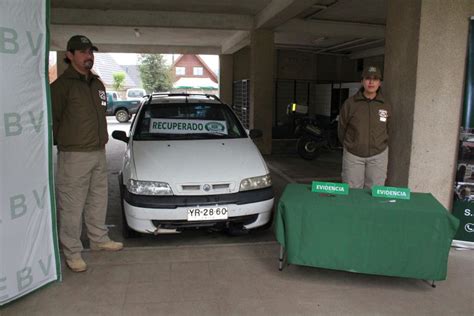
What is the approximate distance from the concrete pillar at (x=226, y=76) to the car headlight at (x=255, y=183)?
13.1 meters

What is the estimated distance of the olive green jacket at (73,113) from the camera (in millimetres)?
3412

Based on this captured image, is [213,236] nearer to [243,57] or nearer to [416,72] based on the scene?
[416,72]

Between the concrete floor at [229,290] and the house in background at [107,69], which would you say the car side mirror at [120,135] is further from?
the house in background at [107,69]

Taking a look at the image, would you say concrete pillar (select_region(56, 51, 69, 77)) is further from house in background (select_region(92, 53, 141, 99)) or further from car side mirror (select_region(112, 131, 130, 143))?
house in background (select_region(92, 53, 141, 99))

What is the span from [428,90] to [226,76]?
13493 millimetres

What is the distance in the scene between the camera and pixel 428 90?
396cm

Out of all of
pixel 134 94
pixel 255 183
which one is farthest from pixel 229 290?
pixel 134 94

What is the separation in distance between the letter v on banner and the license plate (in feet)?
3.75

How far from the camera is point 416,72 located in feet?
12.9

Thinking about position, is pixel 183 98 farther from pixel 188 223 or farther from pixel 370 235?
pixel 370 235

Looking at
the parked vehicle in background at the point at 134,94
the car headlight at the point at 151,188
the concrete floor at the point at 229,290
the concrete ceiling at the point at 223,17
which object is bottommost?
the concrete floor at the point at 229,290

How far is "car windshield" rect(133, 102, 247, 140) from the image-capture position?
469cm

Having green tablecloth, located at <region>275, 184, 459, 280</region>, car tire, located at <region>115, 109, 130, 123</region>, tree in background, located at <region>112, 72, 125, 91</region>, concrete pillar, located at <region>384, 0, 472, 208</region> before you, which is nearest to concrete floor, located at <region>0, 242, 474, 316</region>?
green tablecloth, located at <region>275, 184, 459, 280</region>

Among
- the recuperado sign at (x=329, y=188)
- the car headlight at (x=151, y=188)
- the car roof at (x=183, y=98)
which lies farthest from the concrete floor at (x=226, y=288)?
the car roof at (x=183, y=98)
